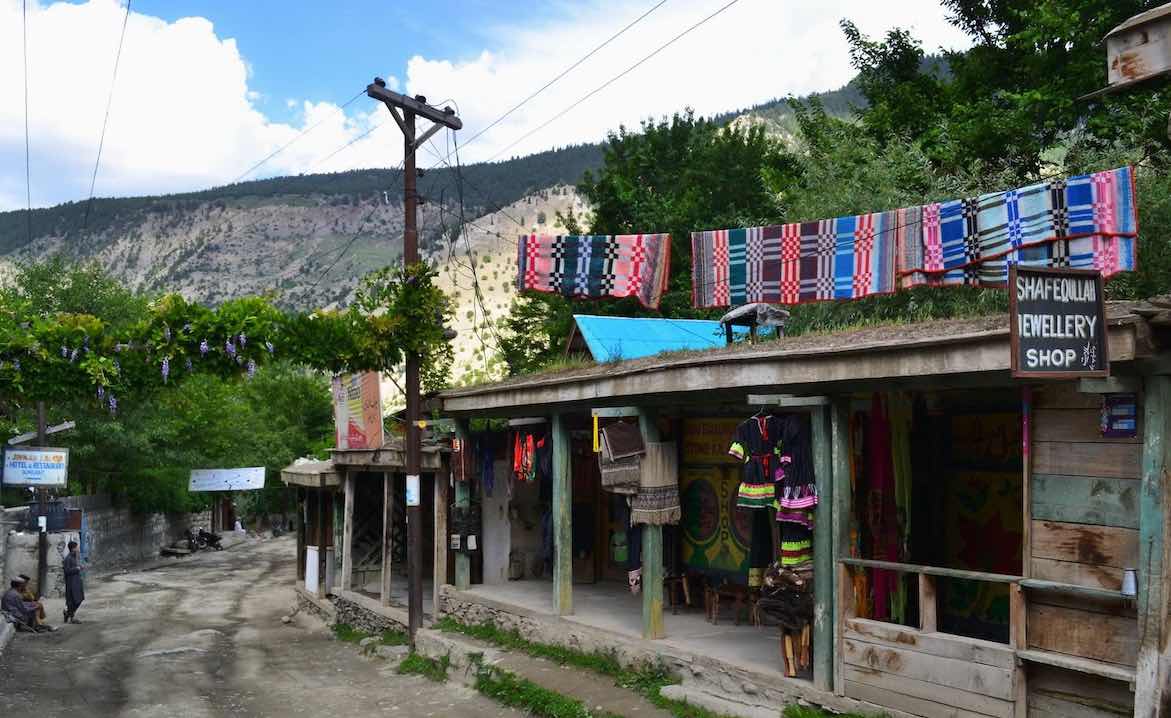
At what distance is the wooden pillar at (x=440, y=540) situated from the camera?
54.2 feet

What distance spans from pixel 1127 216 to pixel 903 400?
12.2ft

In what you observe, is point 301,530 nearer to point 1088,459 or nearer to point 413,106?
point 413,106

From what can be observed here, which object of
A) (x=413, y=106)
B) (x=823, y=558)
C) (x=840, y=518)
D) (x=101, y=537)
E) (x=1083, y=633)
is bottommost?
(x=101, y=537)

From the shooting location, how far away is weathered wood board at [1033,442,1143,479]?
6.85 metres

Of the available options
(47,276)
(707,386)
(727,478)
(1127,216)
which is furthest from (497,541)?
(47,276)

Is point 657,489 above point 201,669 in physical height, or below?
above

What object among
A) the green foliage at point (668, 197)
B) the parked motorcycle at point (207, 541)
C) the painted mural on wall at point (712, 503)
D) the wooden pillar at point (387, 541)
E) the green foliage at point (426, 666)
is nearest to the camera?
the painted mural on wall at point (712, 503)

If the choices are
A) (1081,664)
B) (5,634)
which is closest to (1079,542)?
(1081,664)

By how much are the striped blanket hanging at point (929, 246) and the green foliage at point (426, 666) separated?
628cm

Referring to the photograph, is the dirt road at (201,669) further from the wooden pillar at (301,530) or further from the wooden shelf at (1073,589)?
the wooden shelf at (1073,589)

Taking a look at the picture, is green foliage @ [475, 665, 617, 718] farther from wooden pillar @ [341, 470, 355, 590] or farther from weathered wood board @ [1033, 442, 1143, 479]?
wooden pillar @ [341, 470, 355, 590]

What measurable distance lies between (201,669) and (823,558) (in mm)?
11542

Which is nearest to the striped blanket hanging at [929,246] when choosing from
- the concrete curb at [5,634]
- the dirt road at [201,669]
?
the dirt road at [201,669]

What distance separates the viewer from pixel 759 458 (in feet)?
31.8
